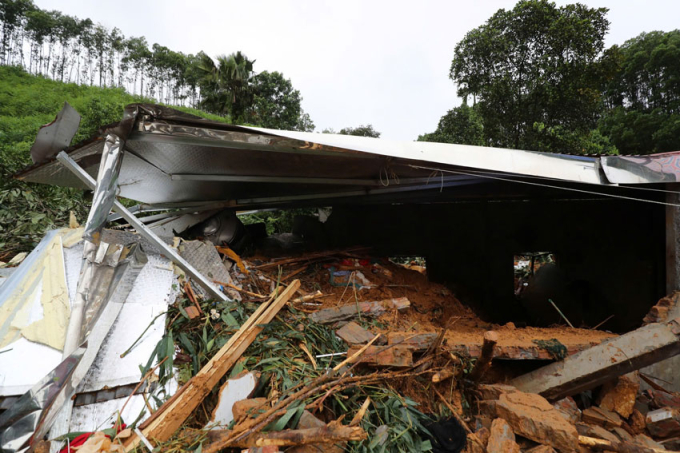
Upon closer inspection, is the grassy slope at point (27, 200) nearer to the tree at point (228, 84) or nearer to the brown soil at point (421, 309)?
the brown soil at point (421, 309)

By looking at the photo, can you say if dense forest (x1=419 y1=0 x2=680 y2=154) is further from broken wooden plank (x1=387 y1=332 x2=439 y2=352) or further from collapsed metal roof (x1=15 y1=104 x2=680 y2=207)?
broken wooden plank (x1=387 y1=332 x2=439 y2=352)

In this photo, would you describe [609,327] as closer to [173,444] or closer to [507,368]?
[507,368]

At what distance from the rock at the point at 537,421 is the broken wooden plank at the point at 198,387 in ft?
6.55

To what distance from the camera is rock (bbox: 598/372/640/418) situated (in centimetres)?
274

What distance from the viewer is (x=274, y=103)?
74.7 feet

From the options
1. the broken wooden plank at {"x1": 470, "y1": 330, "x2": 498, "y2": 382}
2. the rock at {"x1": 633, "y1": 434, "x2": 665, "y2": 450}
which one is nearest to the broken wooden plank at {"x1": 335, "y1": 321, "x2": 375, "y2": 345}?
the broken wooden plank at {"x1": 470, "y1": 330, "x2": 498, "y2": 382}

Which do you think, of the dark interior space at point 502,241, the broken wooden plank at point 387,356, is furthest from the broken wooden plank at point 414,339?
the dark interior space at point 502,241

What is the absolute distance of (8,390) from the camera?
200 cm

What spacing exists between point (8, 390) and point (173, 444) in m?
1.07

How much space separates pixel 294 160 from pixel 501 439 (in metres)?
2.89

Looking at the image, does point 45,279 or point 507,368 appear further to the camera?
point 507,368

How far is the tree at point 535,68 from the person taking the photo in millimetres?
11492

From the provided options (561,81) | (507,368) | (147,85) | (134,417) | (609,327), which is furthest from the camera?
(147,85)

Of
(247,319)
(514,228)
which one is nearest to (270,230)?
(514,228)
